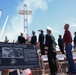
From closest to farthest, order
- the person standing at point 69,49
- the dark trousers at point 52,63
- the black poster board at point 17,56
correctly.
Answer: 1. the black poster board at point 17,56
2. the person standing at point 69,49
3. the dark trousers at point 52,63

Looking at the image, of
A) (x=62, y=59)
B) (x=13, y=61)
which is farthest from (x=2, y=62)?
(x=62, y=59)

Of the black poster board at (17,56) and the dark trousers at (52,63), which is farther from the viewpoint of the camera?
the dark trousers at (52,63)

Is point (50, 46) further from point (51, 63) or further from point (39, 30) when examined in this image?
point (39, 30)

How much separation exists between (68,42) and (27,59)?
264cm

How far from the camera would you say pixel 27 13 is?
39500 millimetres

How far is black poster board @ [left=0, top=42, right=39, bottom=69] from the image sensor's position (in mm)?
8555

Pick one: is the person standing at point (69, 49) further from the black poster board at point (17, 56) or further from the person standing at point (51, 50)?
the black poster board at point (17, 56)

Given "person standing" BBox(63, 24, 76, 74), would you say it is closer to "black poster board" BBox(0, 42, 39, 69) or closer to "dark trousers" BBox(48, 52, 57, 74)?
"dark trousers" BBox(48, 52, 57, 74)

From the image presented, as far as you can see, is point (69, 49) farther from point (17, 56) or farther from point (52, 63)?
point (17, 56)

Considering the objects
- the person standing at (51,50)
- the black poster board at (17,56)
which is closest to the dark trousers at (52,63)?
the person standing at (51,50)

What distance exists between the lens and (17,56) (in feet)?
28.7

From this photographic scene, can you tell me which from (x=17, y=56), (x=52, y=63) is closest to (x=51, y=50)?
(x=52, y=63)

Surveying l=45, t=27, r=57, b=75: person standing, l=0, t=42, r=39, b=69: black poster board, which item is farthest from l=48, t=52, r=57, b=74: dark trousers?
l=0, t=42, r=39, b=69: black poster board

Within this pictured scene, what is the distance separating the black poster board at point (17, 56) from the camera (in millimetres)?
8555
